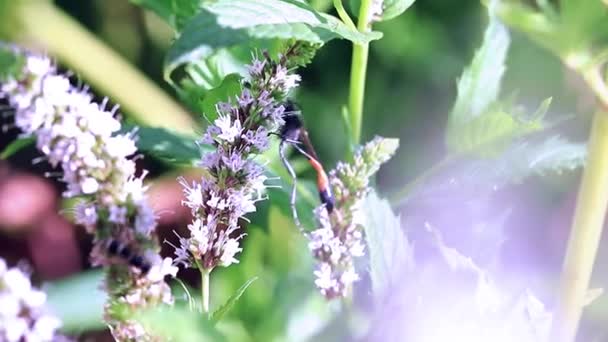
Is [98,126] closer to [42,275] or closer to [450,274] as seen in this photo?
[450,274]

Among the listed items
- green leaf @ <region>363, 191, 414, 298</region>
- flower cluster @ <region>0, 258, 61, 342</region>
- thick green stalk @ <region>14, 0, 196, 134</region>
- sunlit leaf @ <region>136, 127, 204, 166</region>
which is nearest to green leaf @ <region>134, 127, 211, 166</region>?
sunlit leaf @ <region>136, 127, 204, 166</region>

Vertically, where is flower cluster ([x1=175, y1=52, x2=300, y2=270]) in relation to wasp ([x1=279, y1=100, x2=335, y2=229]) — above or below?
below

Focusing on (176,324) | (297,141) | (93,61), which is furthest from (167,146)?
(93,61)

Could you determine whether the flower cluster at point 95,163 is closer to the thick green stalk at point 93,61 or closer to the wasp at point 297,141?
the wasp at point 297,141

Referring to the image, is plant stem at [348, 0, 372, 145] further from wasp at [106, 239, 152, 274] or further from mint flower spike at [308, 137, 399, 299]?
wasp at [106, 239, 152, 274]

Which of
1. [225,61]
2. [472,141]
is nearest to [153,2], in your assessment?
[225,61]

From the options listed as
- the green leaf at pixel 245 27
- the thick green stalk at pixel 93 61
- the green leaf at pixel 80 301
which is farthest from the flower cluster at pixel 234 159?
the thick green stalk at pixel 93 61

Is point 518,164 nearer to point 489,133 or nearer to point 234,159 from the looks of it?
point 489,133
